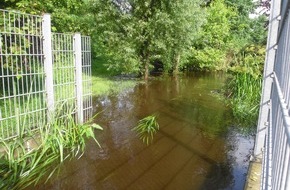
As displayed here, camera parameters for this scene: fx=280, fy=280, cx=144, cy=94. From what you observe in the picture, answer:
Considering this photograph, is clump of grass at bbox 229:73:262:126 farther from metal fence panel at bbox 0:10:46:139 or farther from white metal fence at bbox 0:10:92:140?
metal fence panel at bbox 0:10:46:139

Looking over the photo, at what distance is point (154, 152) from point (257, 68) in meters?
5.18

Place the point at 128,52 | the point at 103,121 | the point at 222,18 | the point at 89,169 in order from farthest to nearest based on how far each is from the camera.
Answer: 1. the point at 222,18
2. the point at 128,52
3. the point at 103,121
4. the point at 89,169

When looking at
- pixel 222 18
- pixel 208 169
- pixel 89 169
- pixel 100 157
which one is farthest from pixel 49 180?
pixel 222 18

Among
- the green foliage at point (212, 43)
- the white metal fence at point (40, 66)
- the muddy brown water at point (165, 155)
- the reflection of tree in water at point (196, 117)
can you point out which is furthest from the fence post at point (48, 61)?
the green foliage at point (212, 43)

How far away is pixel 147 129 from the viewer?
19.2 feet

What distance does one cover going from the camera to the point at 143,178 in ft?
12.6

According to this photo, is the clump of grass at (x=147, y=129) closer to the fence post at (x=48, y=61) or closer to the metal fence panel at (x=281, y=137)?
the fence post at (x=48, y=61)

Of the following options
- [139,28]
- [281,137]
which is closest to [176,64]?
[139,28]

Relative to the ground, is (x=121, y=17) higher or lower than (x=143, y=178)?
higher

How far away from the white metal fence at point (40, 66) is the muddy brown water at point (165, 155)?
96 cm

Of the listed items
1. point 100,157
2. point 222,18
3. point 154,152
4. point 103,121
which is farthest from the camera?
point 222,18

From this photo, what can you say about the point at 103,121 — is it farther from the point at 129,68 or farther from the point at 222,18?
the point at 222,18

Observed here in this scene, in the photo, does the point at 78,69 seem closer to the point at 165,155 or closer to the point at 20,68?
the point at 20,68

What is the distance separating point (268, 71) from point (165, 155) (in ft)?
6.81
